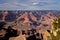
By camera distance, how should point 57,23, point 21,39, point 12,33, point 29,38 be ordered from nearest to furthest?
point 57,23 → point 21,39 → point 29,38 → point 12,33

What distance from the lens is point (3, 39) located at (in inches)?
4235

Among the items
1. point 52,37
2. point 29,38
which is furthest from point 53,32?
point 29,38

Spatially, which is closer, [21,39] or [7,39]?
[21,39]

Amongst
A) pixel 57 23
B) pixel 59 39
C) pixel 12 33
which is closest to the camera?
pixel 59 39

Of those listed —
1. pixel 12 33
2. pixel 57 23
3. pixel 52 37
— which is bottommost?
pixel 12 33

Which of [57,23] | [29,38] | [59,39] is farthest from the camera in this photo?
[29,38]

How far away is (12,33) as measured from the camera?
132 meters

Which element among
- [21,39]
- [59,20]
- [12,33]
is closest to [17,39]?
[21,39]

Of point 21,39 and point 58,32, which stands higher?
point 58,32

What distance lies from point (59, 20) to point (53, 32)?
1.50 metres

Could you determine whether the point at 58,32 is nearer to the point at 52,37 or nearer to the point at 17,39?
the point at 52,37

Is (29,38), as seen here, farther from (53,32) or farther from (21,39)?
(53,32)

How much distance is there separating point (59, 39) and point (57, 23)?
1996 millimetres

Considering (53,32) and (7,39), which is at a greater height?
(53,32)
